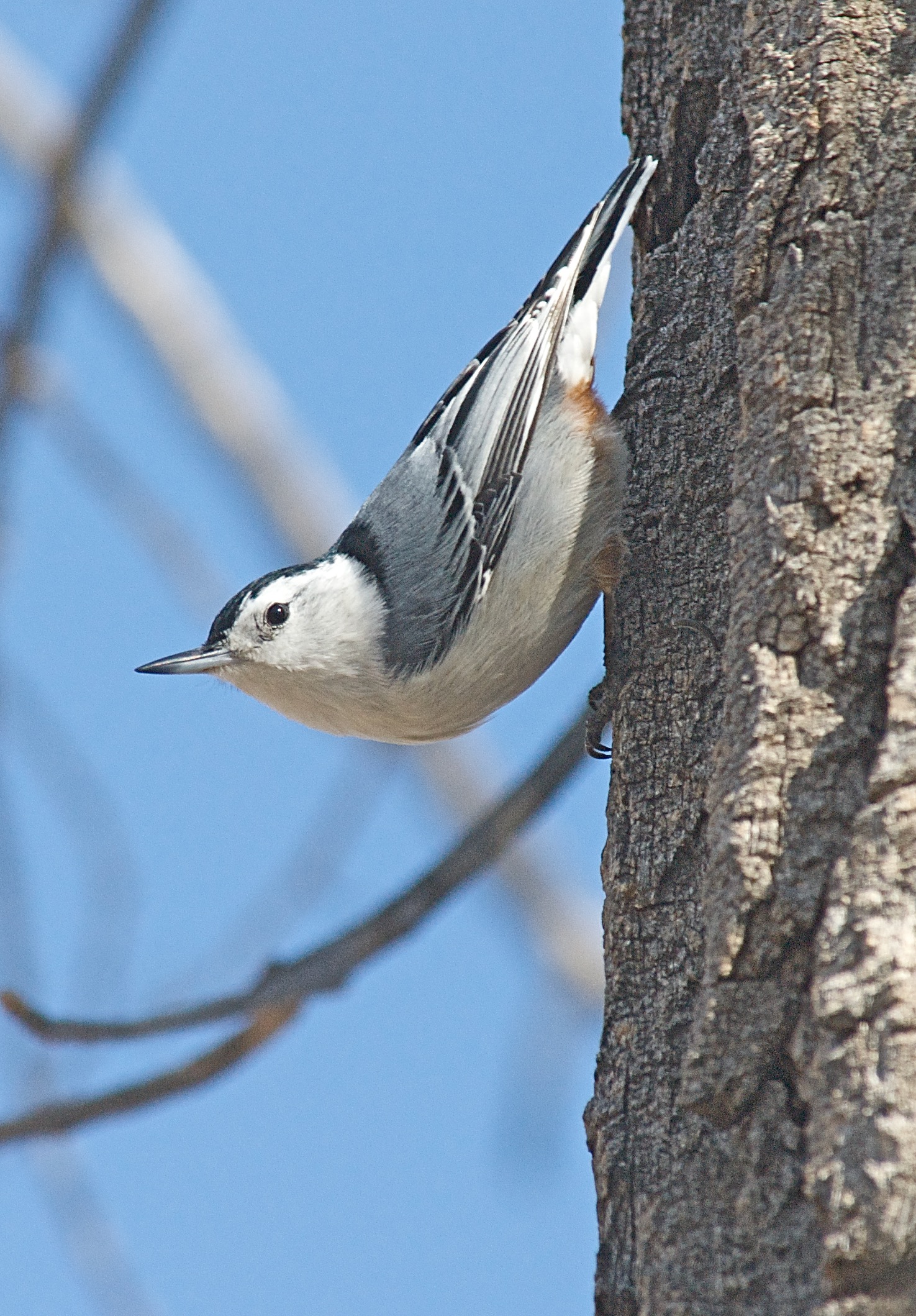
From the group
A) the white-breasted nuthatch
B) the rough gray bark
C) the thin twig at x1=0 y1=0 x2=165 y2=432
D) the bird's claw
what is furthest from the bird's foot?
the thin twig at x1=0 y1=0 x2=165 y2=432

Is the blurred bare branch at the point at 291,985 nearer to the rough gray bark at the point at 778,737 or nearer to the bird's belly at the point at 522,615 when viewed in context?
the bird's belly at the point at 522,615

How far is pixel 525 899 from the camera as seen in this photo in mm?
5922

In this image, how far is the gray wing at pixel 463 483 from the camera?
277cm

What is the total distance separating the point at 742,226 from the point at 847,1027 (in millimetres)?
929

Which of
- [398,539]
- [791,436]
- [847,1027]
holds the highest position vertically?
[398,539]

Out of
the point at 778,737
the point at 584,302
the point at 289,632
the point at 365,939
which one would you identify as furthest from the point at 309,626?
the point at 778,737

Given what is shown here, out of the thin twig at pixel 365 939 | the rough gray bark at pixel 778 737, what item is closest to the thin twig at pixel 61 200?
the thin twig at pixel 365 939

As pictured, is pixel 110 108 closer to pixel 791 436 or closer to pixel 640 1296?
pixel 791 436

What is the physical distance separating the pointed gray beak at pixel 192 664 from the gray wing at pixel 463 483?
1.09 feet

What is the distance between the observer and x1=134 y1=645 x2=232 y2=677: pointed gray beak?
114 inches

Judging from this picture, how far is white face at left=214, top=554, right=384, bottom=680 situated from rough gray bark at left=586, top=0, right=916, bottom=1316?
883mm

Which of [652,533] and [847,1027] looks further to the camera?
[652,533]

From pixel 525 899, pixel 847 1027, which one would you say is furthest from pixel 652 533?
pixel 525 899

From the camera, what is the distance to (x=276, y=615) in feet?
9.56
